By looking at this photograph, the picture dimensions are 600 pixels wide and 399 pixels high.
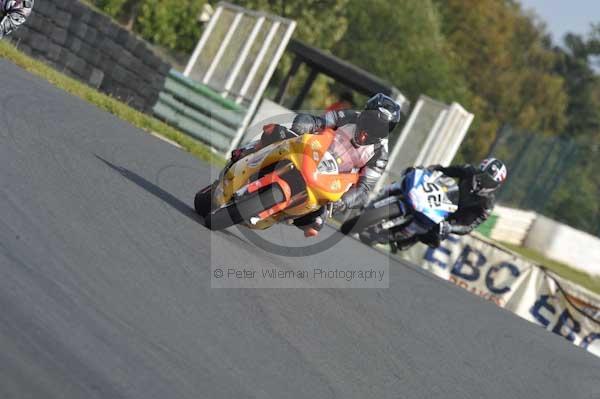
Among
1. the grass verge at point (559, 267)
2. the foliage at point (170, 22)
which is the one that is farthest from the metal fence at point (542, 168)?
the foliage at point (170, 22)

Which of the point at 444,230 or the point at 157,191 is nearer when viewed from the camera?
the point at 157,191

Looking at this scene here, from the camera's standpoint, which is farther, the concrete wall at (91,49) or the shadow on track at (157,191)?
the concrete wall at (91,49)

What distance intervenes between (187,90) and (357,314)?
36.5 ft

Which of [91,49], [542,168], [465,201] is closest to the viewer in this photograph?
[465,201]

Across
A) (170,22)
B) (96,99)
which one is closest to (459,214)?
(96,99)

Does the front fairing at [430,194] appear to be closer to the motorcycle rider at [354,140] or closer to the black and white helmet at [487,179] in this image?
the black and white helmet at [487,179]

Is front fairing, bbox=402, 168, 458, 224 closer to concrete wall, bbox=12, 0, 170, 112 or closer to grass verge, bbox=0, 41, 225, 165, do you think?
grass verge, bbox=0, 41, 225, 165

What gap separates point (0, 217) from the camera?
604 centimetres

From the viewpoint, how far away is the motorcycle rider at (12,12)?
12.5 meters

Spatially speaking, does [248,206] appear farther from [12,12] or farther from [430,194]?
[430,194]

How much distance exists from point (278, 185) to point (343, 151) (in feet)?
2.96

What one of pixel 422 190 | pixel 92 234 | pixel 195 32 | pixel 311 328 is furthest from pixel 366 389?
pixel 195 32

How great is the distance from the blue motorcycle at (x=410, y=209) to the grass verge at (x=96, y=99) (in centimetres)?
304

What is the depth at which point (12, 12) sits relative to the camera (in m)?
12.6
